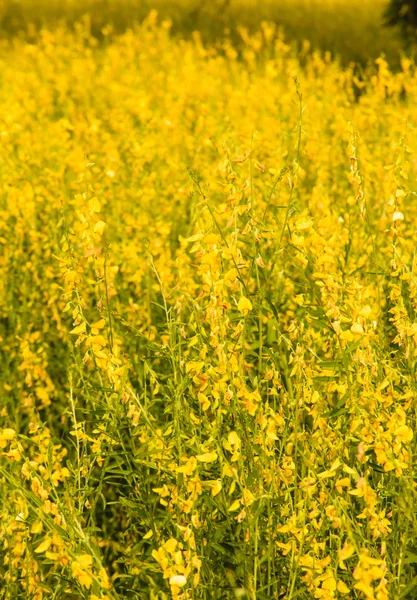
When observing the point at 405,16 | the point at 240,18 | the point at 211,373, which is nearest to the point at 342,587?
the point at 211,373

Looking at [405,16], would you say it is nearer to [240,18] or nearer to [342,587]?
[240,18]

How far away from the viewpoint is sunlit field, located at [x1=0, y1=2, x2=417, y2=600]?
1.51 meters

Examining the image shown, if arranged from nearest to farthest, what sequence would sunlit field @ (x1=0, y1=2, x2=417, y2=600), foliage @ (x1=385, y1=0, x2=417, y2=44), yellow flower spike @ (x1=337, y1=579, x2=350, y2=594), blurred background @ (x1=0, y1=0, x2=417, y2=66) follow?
1. yellow flower spike @ (x1=337, y1=579, x2=350, y2=594)
2. sunlit field @ (x1=0, y1=2, x2=417, y2=600)
3. foliage @ (x1=385, y1=0, x2=417, y2=44)
4. blurred background @ (x1=0, y1=0, x2=417, y2=66)

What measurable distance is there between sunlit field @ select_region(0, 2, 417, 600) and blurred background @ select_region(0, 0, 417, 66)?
5851mm

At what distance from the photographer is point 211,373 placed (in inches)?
62.0

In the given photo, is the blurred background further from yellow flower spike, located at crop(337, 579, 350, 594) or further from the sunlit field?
yellow flower spike, located at crop(337, 579, 350, 594)

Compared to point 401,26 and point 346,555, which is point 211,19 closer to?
point 401,26

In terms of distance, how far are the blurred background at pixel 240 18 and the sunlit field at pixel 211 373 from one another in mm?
5851

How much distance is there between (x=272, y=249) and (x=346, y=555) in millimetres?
1601

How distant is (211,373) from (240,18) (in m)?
11.2

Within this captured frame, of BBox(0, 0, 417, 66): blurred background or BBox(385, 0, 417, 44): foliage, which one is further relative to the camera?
BBox(0, 0, 417, 66): blurred background

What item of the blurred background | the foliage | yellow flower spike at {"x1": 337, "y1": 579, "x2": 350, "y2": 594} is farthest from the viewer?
the blurred background

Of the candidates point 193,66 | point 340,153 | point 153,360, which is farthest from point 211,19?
point 153,360

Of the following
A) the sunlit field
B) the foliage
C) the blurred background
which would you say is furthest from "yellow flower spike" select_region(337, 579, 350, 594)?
the blurred background
